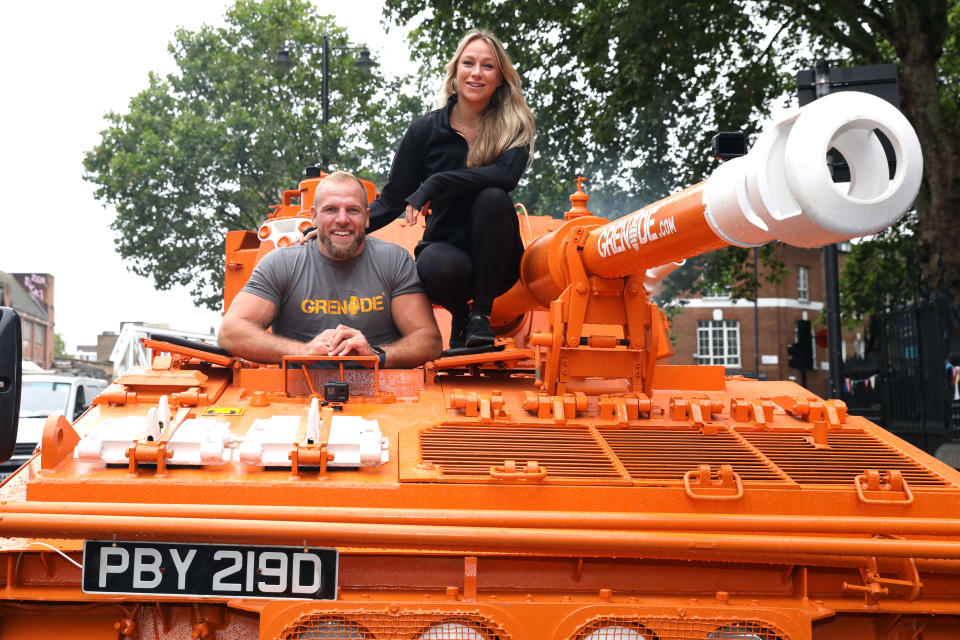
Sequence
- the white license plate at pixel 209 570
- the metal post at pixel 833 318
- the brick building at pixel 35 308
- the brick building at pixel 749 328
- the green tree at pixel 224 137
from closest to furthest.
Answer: the white license plate at pixel 209 570 → the metal post at pixel 833 318 → the green tree at pixel 224 137 → the brick building at pixel 749 328 → the brick building at pixel 35 308

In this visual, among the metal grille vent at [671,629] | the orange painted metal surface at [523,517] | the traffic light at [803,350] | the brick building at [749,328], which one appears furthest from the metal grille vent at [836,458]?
the brick building at [749,328]

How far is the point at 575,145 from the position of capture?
Result: 14.8 meters

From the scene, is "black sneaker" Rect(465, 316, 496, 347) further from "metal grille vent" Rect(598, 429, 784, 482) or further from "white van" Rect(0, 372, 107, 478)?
"white van" Rect(0, 372, 107, 478)

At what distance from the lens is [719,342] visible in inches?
1754

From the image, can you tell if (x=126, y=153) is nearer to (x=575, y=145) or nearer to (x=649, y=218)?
(x=575, y=145)

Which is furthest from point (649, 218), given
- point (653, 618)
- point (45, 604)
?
point (45, 604)

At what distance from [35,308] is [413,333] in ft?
206

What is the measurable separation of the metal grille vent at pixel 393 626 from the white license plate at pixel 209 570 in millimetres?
280

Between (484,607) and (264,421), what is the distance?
107 cm

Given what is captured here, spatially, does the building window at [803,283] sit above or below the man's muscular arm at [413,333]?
above

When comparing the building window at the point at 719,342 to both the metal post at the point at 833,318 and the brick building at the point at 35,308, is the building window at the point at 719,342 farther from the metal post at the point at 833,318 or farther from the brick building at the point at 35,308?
the brick building at the point at 35,308

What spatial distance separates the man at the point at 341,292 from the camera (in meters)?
4.51

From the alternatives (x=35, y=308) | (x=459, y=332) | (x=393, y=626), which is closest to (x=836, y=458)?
(x=393, y=626)

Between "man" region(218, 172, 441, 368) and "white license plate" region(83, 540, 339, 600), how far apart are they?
5.57ft
